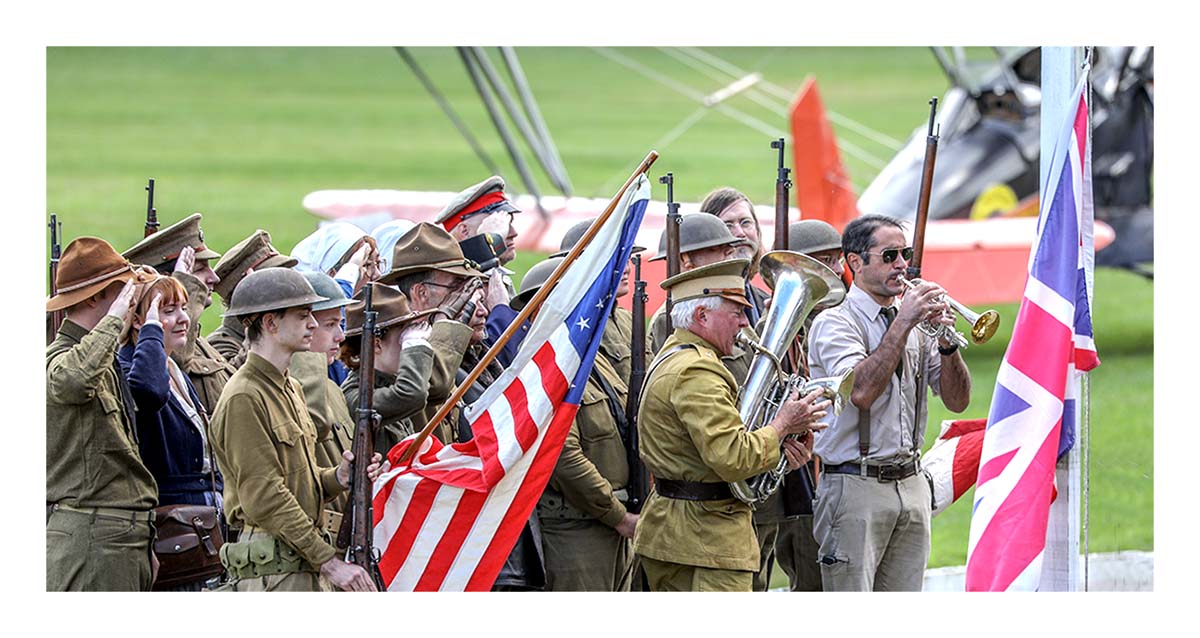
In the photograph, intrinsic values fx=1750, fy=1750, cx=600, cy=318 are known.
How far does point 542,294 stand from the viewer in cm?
629

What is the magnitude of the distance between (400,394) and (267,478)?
772 millimetres

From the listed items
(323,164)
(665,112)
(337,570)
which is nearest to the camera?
(337,570)

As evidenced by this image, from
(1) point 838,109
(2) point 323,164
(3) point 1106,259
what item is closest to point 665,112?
(1) point 838,109

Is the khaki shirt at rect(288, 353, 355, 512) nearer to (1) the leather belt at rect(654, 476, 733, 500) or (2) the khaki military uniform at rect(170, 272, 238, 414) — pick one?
(2) the khaki military uniform at rect(170, 272, 238, 414)

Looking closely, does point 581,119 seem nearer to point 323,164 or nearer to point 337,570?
point 323,164

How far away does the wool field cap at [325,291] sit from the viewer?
5.99m

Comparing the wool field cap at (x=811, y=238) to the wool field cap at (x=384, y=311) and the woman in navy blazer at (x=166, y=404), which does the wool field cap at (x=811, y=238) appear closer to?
the wool field cap at (x=384, y=311)

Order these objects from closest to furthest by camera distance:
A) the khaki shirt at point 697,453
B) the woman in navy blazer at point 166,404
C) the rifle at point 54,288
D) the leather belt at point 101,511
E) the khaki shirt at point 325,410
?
the khaki shirt at point 697,453 → the leather belt at point 101,511 → the woman in navy blazer at point 166,404 → the khaki shirt at point 325,410 → the rifle at point 54,288

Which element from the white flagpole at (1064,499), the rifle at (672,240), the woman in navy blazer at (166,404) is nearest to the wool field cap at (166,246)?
the woman in navy blazer at (166,404)

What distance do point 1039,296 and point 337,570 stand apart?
8.77 feet

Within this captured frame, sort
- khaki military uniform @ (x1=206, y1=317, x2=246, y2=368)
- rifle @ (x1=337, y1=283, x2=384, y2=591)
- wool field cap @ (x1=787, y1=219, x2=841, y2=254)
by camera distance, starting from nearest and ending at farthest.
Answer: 1. rifle @ (x1=337, y1=283, x2=384, y2=591)
2. khaki military uniform @ (x1=206, y1=317, x2=246, y2=368)
3. wool field cap @ (x1=787, y1=219, x2=841, y2=254)

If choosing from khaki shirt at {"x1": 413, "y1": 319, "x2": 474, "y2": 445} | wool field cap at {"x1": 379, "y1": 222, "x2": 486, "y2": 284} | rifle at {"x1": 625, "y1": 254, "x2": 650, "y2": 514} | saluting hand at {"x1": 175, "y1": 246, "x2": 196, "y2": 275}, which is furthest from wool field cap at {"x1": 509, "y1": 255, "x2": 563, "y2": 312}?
saluting hand at {"x1": 175, "y1": 246, "x2": 196, "y2": 275}

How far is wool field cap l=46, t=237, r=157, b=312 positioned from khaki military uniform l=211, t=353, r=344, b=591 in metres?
0.76

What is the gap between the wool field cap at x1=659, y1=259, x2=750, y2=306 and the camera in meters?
6.18
